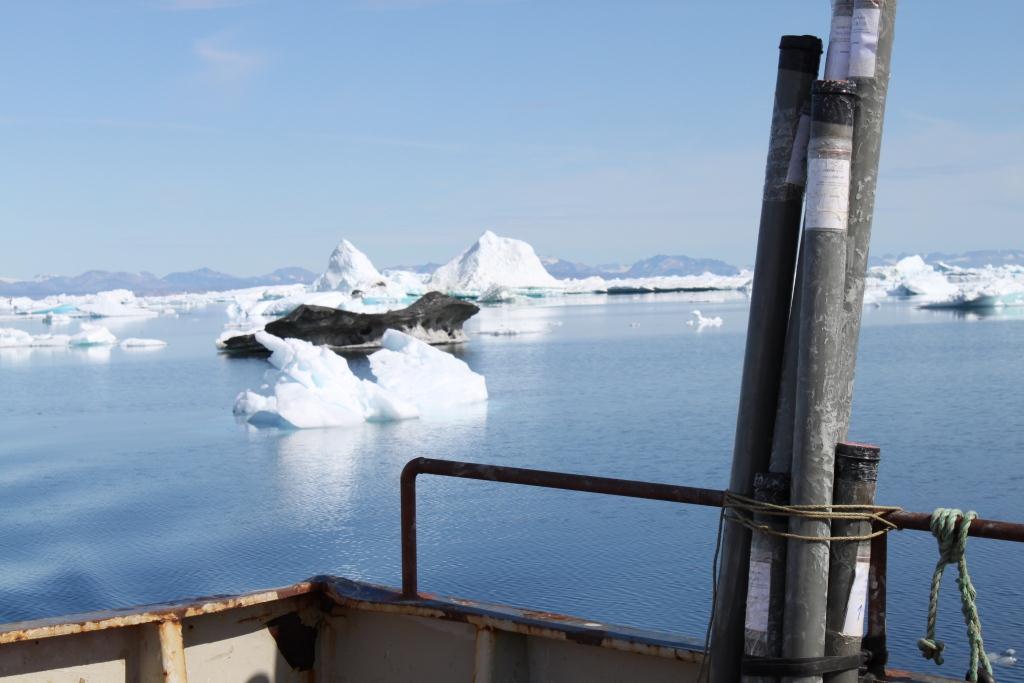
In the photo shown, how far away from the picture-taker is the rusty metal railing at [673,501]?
2.06 metres

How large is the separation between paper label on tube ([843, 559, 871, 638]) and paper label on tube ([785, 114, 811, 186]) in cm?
76

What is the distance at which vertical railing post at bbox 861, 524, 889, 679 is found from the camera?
84.5 inches

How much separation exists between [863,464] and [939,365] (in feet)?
71.7

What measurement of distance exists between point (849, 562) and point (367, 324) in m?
27.8

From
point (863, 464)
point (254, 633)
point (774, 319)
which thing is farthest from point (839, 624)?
point (254, 633)

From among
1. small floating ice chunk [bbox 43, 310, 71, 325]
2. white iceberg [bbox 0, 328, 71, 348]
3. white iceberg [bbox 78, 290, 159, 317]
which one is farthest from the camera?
white iceberg [bbox 78, 290, 159, 317]

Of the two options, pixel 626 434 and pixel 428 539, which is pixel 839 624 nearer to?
pixel 428 539

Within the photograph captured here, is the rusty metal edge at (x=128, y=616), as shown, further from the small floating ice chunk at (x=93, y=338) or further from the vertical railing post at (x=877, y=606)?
the small floating ice chunk at (x=93, y=338)

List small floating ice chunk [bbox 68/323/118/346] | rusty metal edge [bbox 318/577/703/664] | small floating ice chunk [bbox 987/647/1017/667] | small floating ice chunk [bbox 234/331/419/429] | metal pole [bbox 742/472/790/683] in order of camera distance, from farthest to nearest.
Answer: small floating ice chunk [bbox 68/323/118/346] → small floating ice chunk [bbox 234/331/419/429] → small floating ice chunk [bbox 987/647/1017/667] → rusty metal edge [bbox 318/577/703/664] → metal pole [bbox 742/472/790/683]

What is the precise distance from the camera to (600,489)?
260 centimetres

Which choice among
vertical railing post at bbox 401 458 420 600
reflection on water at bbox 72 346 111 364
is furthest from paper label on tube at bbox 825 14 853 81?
reflection on water at bbox 72 346 111 364

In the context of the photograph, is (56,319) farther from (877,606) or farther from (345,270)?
(877,606)

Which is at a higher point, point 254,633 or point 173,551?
point 254,633

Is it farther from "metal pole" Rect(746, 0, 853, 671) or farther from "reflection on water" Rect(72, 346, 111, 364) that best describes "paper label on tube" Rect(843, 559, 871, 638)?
"reflection on water" Rect(72, 346, 111, 364)
